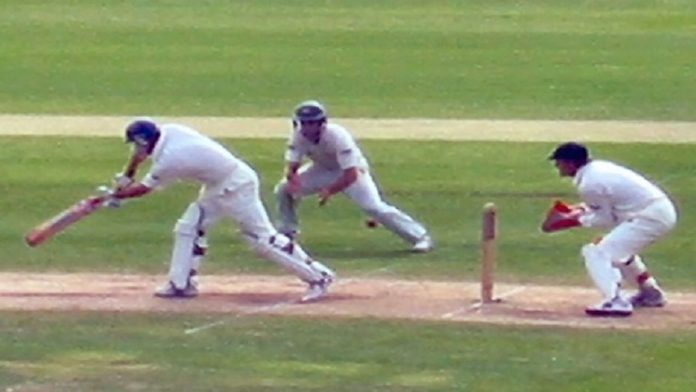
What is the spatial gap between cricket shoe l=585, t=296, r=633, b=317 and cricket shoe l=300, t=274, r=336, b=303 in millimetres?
2255

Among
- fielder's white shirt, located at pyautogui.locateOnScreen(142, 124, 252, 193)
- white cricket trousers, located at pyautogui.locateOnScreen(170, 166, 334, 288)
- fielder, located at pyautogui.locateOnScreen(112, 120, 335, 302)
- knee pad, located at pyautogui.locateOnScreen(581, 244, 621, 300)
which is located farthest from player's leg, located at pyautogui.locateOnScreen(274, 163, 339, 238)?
knee pad, located at pyautogui.locateOnScreen(581, 244, 621, 300)

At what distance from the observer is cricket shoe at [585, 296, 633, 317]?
16547 mm

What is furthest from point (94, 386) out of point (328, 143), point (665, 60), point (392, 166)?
point (665, 60)

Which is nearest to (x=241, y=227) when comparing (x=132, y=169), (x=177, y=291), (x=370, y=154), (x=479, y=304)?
(x=177, y=291)

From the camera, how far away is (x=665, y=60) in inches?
1449

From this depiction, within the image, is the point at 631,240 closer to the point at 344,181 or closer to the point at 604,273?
the point at 604,273

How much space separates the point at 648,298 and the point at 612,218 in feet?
2.64

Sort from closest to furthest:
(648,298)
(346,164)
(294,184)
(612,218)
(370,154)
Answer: (612,218), (648,298), (346,164), (294,184), (370,154)

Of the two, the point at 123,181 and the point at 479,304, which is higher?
the point at 123,181

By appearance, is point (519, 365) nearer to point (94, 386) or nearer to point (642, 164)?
point (94, 386)

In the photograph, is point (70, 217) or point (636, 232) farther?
point (70, 217)

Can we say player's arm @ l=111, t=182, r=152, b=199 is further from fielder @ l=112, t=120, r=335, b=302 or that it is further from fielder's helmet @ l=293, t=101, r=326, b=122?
fielder's helmet @ l=293, t=101, r=326, b=122

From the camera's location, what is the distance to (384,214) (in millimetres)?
20109

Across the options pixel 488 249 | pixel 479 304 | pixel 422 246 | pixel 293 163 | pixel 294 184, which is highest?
pixel 293 163
